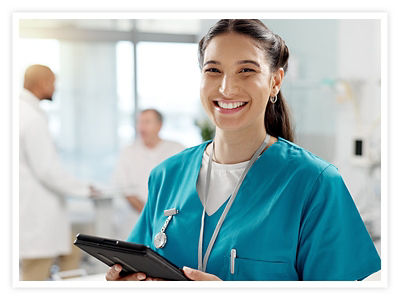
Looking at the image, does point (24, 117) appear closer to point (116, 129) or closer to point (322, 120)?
point (116, 129)

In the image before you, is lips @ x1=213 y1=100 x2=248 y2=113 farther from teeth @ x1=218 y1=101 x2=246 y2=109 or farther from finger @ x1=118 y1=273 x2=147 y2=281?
finger @ x1=118 y1=273 x2=147 y2=281

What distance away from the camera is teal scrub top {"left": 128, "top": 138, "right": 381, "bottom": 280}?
96 cm

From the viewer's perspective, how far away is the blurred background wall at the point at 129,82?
3654 mm

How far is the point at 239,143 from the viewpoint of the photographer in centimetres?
108

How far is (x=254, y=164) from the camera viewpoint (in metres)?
1.06

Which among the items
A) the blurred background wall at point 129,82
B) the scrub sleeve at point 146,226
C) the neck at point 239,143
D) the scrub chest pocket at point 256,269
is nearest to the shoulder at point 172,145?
the blurred background wall at point 129,82

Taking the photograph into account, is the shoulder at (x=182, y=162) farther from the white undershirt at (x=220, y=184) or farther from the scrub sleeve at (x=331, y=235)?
the scrub sleeve at (x=331, y=235)

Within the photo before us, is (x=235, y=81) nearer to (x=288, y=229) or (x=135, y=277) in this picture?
(x=288, y=229)

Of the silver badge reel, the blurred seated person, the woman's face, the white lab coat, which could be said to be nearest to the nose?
the woman's face

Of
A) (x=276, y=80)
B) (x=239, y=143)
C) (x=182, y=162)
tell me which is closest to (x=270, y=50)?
(x=276, y=80)
